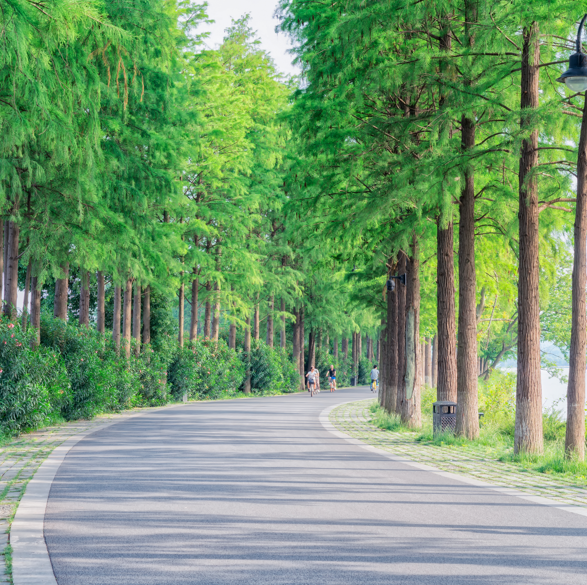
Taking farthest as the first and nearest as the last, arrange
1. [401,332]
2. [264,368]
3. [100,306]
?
[264,368] < [100,306] < [401,332]

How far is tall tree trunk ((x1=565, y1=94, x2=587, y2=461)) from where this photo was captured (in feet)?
39.7

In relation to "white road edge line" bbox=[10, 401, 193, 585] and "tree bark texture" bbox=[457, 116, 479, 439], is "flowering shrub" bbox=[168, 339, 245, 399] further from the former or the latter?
"white road edge line" bbox=[10, 401, 193, 585]

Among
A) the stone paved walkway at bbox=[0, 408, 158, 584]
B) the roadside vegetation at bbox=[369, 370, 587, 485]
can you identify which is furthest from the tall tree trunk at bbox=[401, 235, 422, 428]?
the stone paved walkway at bbox=[0, 408, 158, 584]

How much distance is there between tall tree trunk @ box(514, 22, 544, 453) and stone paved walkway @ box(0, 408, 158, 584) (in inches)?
327

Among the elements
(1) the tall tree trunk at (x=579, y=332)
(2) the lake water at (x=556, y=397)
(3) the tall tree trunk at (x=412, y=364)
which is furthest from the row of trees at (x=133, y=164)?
(2) the lake water at (x=556, y=397)

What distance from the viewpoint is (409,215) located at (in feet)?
58.2

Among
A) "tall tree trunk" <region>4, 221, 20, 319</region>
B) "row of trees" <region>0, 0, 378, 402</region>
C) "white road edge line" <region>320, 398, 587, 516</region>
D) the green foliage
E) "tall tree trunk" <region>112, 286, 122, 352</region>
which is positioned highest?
"row of trees" <region>0, 0, 378, 402</region>

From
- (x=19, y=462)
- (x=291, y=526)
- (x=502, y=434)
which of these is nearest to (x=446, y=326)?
(x=502, y=434)

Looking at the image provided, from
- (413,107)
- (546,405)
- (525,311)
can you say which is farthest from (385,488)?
(546,405)

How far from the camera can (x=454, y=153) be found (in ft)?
49.9

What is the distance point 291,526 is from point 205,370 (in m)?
26.1

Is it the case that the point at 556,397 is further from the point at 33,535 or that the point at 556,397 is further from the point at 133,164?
the point at 33,535

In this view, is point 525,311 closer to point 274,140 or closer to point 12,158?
point 12,158

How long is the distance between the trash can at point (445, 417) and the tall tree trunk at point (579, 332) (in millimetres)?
4037
